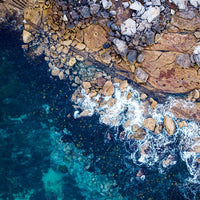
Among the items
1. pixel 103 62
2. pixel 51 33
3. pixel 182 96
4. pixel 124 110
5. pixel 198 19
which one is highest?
pixel 198 19

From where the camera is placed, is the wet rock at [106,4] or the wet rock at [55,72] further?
the wet rock at [55,72]

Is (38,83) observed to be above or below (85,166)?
above

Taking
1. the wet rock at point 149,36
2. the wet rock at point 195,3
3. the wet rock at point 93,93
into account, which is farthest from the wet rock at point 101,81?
the wet rock at point 195,3

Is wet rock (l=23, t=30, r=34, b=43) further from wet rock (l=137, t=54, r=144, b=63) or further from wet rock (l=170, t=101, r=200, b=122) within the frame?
wet rock (l=170, t=101, r=200, b=122)

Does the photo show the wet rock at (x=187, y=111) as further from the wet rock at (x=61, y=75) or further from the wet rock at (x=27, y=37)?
the wet rock at (x=27, y=37)

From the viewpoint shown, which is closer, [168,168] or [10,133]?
[168,168]

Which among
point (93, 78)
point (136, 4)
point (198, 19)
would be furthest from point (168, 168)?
point (136, 4)

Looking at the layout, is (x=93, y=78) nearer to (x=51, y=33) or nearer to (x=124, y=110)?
(x=124, y=110)

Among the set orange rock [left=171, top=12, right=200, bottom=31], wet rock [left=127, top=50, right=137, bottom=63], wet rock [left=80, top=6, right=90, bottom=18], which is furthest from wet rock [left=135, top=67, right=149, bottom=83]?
wet rock [left=80, top=6, right=90, bottom=18]
